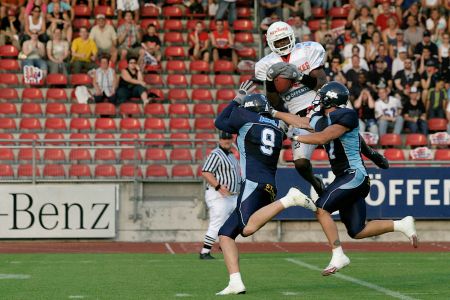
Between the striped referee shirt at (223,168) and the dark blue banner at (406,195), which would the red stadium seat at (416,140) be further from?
the striped referee shirt at (223,168)

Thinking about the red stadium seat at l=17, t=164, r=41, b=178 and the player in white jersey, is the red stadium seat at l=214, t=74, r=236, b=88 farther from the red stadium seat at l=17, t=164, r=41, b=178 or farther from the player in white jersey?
the player in white jersey

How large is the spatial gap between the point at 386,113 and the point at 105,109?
15.9 feet

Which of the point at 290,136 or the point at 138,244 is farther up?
the point at 290,136

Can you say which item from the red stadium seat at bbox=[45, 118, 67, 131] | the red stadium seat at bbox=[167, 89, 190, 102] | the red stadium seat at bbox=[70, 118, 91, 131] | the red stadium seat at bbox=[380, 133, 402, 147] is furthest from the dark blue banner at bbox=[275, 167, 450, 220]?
the red stadium seat at bbox=[45, 118, 67, 131]

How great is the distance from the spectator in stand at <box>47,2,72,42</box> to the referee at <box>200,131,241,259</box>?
640 cm

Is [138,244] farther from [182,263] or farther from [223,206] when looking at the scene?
[182,263]

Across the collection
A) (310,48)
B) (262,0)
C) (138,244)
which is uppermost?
(262,0)

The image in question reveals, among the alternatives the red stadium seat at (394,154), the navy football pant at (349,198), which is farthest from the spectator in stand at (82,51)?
the navy football pant at (349,198)

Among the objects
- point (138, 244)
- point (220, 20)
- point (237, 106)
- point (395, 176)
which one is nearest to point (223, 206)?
point (138, 244)

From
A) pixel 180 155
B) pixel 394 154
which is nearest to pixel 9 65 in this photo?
pixel 180 155

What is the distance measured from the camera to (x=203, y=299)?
8.55 m

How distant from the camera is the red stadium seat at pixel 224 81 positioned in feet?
65.3

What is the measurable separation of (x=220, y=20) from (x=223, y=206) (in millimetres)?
6782

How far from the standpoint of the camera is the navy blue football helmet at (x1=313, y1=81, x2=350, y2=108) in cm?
923
